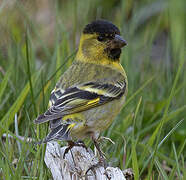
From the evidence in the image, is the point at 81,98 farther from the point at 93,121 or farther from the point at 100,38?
the point at 100,38

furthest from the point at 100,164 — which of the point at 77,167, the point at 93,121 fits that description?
the point at 93,121

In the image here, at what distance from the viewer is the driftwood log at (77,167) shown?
3018 mm

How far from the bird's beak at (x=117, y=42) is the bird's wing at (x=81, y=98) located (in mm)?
330

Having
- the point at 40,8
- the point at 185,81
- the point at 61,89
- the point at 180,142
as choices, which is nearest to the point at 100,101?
the point at 61,89

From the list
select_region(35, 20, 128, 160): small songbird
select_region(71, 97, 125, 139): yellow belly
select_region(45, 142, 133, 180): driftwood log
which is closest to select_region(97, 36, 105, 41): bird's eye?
select_region(35, 20, 128, 160): small songbird

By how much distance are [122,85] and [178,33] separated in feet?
10.5

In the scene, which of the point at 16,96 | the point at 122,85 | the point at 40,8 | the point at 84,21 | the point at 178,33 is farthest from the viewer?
the point at 40,8

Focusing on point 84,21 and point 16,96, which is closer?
point 16,96

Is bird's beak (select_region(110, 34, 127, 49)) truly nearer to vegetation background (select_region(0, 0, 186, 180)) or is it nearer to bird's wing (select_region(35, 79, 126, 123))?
bird's wing (select_region(35, 79, 126, 123))

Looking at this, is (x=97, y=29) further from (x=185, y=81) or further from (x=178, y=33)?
(x=178, y=33)

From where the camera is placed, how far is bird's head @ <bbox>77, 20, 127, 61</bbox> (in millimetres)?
3910

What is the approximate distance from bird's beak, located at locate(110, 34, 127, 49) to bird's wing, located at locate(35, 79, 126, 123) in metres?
0.33

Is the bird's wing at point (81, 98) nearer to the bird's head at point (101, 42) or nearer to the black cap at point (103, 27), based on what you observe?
the bird's head at point (101, 42)

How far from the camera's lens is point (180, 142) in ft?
14.1
